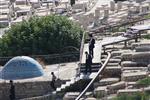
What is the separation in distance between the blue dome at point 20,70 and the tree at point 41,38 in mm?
5405

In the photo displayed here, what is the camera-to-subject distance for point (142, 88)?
71.7ft

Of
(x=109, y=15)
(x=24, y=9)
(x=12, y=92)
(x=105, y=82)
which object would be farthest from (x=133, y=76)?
(x=24, y=9)

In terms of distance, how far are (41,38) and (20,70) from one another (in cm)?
624

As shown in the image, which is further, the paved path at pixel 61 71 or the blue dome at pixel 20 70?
the blue dome at pixel 20 70

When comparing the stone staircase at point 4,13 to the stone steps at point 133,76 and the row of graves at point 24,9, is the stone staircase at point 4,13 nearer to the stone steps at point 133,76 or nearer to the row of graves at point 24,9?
the row of graves at point 24,9

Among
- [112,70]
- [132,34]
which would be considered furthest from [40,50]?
[112,70]

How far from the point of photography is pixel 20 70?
26469 millimetres

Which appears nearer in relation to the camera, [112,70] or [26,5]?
[112,70]

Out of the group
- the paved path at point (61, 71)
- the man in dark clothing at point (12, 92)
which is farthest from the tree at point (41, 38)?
the man in dark clothing at point (12, 92)

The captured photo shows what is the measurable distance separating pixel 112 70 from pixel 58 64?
560 cm

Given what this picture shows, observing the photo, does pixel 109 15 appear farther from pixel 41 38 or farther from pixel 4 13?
pixel 4 13

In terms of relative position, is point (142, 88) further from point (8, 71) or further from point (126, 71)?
point (8, 71)

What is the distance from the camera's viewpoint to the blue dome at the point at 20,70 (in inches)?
1039

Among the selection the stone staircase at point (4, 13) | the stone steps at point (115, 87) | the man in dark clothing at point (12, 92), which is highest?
the stone steps at point (115, 87)
